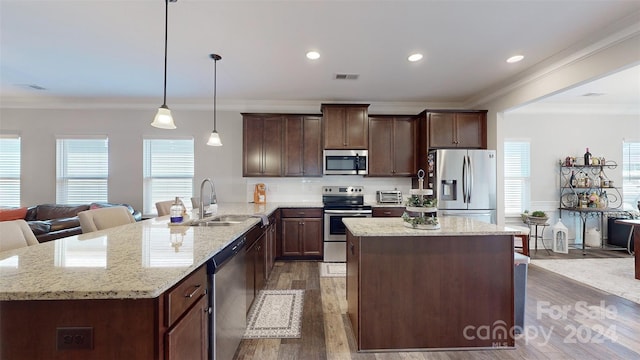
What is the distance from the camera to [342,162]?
4516 mm

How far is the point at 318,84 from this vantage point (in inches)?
153

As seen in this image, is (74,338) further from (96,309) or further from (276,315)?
(276,315)

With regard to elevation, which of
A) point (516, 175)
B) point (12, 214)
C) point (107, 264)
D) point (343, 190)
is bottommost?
point (12, 214)

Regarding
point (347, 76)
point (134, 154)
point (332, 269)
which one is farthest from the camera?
Result: point (134, 154)

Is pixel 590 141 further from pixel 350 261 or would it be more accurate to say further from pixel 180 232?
pixel 180 232

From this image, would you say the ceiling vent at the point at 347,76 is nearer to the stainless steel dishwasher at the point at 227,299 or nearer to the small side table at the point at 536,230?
the stainless steel dishwasher at the point at 227,299

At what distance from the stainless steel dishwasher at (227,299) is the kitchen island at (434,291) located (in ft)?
2.98

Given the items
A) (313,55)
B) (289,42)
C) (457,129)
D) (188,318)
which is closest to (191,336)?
(188,318)

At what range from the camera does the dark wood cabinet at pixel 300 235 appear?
13.9 ft

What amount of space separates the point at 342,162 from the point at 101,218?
3230mm

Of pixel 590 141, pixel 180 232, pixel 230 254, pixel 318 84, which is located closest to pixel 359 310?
pixel 230 254

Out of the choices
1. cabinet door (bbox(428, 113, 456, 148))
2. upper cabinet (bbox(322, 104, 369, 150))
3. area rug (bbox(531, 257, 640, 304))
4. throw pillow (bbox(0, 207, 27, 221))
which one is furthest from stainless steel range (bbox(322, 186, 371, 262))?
throw pillow (bbox(0, 207, 27, 221))

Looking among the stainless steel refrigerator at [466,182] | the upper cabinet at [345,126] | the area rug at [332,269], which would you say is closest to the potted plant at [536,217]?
the stainless steel refrigerator at [466,182]

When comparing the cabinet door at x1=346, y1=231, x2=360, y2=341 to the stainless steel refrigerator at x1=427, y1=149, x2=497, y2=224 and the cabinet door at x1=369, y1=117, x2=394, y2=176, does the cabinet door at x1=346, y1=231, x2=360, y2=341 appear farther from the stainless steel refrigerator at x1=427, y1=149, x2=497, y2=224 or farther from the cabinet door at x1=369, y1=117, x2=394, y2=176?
the cabinet door at x1=369, y1=117, x2=394, y2=176
